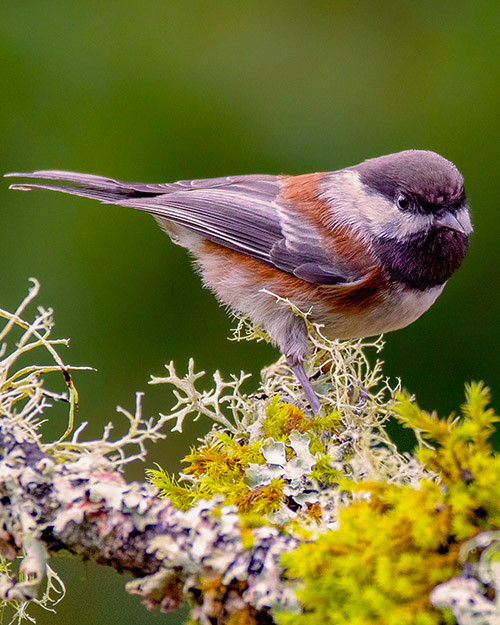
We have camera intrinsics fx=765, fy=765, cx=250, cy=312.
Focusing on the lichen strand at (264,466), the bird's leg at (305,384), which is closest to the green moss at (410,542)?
the lichen strand at (264,466)

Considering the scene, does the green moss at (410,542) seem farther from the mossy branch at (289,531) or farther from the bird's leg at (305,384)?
the bird's leg at (305,384)

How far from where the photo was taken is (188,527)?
1.09m

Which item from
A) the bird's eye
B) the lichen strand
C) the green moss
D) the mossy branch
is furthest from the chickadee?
the green moss

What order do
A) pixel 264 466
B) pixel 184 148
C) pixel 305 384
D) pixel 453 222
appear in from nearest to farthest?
1. pixel 264 466
2. pixel 305 384
3. pixel 453 222
4. pixel 184 148

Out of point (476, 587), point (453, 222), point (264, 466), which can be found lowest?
point (264, 466)

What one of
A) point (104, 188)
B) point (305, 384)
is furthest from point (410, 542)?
point (104, 188)

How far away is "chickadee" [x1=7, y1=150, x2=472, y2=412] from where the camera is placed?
6.80 ft

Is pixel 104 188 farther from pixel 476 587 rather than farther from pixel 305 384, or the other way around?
pixel 476 587

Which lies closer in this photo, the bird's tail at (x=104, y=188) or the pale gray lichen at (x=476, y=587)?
the pale gray lichen at (x=476, y=587)

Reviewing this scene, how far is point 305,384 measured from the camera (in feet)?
5.92

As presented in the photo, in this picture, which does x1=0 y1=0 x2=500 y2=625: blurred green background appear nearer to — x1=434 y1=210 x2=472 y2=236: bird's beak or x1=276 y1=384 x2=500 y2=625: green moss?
x1=434 y1=210 x2=472 y2=236: bird's beak

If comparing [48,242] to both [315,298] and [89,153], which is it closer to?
[89,153]

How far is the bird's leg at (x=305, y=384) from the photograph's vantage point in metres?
1.70

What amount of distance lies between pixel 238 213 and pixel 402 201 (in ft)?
1.79
